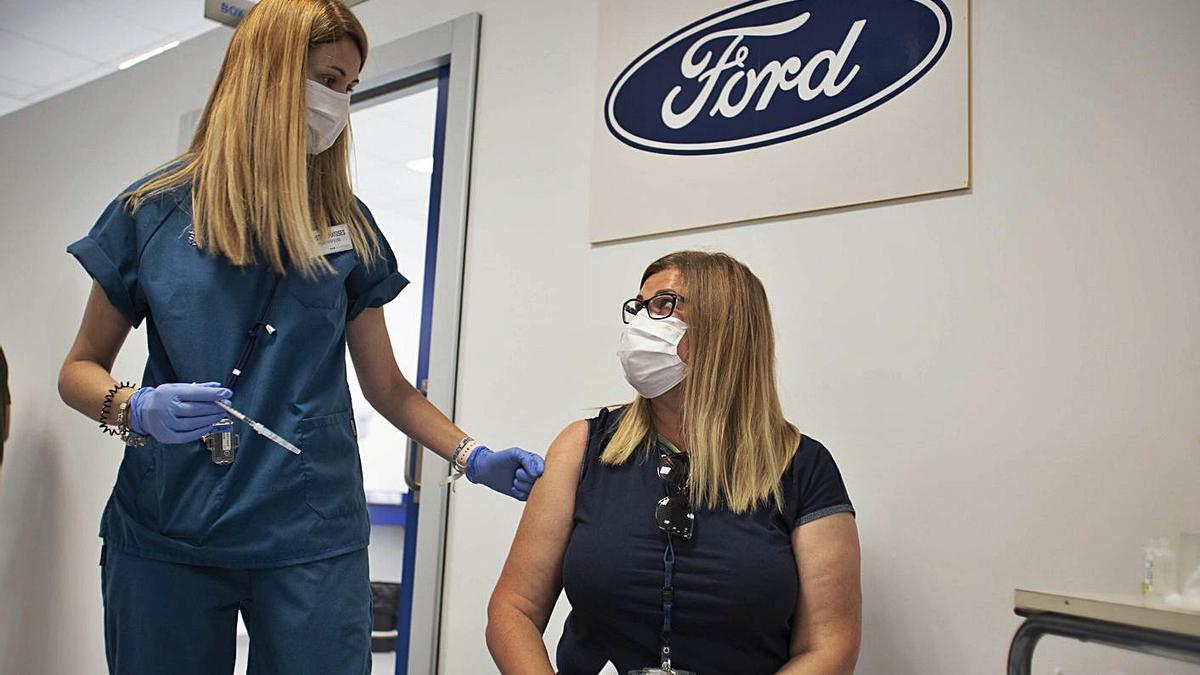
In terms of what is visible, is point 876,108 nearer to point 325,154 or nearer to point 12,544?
point 325,154

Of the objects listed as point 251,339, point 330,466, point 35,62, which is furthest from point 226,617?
point 35,62

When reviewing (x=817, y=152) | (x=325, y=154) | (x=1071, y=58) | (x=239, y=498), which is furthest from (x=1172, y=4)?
(x=239, y=498)

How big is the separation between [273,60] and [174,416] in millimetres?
542

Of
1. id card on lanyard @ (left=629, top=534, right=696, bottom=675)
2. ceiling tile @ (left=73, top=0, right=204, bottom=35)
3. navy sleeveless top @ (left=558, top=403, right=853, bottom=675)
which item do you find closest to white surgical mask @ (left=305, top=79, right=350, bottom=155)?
navy sleeveless top @ (left=558, top=403, right=853, bottom=675)

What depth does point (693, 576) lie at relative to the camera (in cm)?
148

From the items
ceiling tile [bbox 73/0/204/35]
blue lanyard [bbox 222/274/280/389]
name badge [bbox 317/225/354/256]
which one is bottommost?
blue lanyard [bbox 222/274/280/389]

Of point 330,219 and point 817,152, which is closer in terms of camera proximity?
point 330,219

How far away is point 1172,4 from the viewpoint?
63.6 inches

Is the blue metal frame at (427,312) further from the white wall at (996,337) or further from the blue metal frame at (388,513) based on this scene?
the blue metal frame at (388,513)

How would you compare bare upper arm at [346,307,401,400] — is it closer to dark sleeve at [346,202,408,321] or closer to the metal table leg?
dark sleeve at [346,202,408,321]

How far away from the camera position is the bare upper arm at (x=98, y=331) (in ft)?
4.53

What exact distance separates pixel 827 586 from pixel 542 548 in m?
0.45

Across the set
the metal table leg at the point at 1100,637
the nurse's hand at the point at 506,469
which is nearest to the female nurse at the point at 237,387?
the nurse's hand at the point at 506,469

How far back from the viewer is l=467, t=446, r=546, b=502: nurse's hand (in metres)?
1.62
